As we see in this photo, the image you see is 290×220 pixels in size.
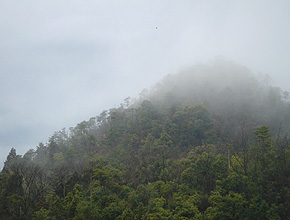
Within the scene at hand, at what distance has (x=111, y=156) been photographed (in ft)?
133

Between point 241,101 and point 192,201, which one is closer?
point 192,201

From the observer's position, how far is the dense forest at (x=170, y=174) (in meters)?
21.7

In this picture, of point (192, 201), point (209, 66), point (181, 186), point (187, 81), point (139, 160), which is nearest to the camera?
point (192, 201)

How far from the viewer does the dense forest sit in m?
21.7

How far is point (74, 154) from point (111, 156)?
9294 millimetres

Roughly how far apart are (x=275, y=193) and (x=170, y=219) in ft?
31.1

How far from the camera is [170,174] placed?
29.1m

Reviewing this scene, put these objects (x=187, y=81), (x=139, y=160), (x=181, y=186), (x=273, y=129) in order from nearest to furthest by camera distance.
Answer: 1. (x=181, y=186)
2. (x=139, y=160)
3. (x=273, y=129)
4. (x=187, y=81)

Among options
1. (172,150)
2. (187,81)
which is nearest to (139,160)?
(172,150)

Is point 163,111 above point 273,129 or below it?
above

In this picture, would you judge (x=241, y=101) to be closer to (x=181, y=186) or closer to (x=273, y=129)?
(x=273, y=129)

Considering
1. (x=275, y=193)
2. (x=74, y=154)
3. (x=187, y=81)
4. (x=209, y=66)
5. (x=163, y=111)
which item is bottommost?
(x=275, y=193)

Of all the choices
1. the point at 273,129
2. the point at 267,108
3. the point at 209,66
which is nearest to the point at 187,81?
the point at 209,66

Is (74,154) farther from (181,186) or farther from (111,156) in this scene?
(181,186)
